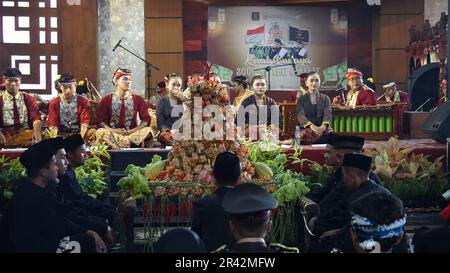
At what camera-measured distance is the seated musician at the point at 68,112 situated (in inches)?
377

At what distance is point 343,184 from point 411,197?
7.98 feet

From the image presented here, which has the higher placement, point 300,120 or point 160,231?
point 300,120

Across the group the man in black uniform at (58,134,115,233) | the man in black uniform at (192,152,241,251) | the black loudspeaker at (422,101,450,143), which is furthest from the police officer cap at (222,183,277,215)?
the black loudspeaker at (422,101,450,143)

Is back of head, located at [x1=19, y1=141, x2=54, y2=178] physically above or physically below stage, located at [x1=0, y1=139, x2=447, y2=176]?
above

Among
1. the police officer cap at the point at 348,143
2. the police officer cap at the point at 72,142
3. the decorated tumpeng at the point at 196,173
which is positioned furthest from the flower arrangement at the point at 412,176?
the police officer cap at the point at 72,142

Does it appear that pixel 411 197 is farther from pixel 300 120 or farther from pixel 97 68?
pixel 97 68

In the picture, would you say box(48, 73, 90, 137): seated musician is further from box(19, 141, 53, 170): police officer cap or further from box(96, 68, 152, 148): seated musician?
box(19, 141, 53, 170): police officer cap

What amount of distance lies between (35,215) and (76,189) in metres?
1.14

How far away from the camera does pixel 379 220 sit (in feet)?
11.1

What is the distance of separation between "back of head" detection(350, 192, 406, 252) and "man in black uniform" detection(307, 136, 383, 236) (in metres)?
1.54

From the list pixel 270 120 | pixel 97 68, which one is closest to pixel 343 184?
pixel 270 120

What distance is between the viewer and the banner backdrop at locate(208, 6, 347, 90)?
596 inches

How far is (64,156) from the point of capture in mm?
5453

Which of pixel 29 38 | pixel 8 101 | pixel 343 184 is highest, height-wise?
pixel 29 38
